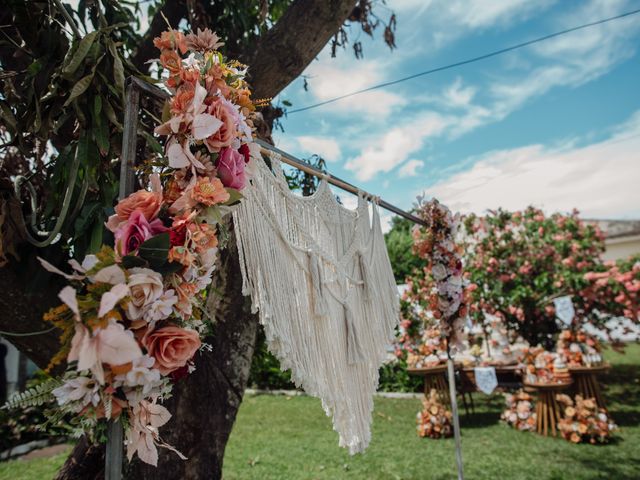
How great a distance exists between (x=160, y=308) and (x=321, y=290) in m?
0.85

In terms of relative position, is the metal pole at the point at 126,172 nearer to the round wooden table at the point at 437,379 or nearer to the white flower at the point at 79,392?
the white flower at the point at 79,392

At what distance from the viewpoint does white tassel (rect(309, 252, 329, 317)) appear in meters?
1.59

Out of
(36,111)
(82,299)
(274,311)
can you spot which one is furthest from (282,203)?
(82,299)

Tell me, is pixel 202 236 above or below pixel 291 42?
below

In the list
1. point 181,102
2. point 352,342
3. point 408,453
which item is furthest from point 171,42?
point 408,453

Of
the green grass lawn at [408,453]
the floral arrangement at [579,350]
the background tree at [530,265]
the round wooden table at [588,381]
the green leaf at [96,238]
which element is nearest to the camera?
the green leaf at [96,238]

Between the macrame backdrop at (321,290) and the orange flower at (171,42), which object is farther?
the macrame backdrop at (321,290)

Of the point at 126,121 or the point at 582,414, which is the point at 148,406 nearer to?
the point at 126,121

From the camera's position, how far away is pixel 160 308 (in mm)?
839

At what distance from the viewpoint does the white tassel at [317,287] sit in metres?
1.59

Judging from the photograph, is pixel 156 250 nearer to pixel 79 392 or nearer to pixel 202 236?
pixel 202 236

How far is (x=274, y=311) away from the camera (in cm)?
141

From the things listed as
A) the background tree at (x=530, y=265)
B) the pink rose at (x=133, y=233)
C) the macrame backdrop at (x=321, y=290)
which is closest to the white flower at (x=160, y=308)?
the pink rose at (x=133, y=233)

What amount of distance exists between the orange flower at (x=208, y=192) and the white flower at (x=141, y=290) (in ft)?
0.64
